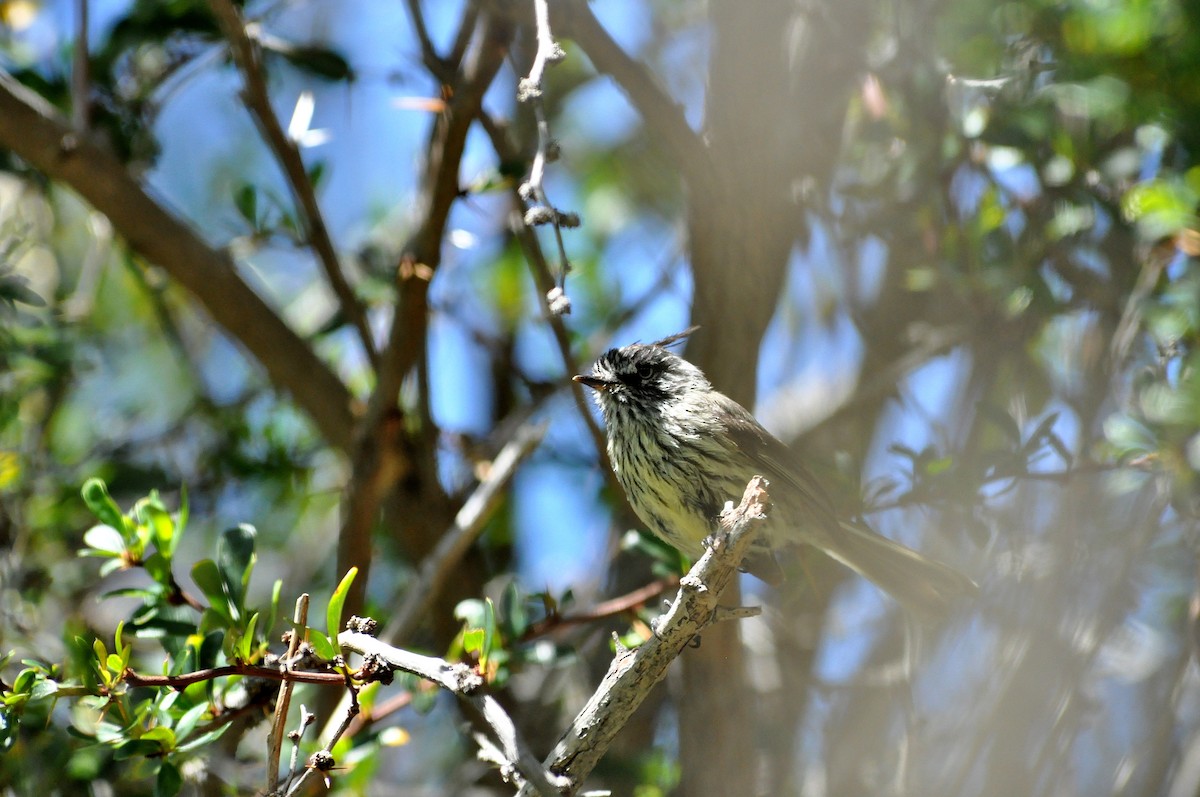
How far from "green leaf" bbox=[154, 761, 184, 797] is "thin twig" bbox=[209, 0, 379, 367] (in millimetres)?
1798

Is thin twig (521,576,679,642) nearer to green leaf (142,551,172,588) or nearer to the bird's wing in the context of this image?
the bird's wing

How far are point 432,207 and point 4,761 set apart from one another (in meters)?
2.23

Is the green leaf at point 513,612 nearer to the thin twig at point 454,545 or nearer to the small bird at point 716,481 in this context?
the thin twig at point 454,545

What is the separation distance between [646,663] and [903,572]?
1879 mm

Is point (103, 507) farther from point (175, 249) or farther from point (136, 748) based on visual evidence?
point (175, 249)

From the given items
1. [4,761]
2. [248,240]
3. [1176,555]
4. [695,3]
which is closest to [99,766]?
[4,761]

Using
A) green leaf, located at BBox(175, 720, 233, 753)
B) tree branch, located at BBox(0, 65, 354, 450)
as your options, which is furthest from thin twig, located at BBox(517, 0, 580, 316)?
tree branch, located at BBox(0, 65, 354, 450)

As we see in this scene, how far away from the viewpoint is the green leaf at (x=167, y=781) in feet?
8.14

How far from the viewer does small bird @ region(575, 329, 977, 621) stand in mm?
3637

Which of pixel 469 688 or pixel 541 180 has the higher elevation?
pixel 541 180

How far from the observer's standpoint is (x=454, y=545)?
3648 mm

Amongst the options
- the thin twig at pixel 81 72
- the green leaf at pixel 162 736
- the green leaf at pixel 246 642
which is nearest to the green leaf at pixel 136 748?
the green leaf at pixel 162 736

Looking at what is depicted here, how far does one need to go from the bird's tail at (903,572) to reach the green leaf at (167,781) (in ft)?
7.39

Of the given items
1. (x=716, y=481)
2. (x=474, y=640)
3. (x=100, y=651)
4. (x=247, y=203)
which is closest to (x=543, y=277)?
(x=716, y=481)
